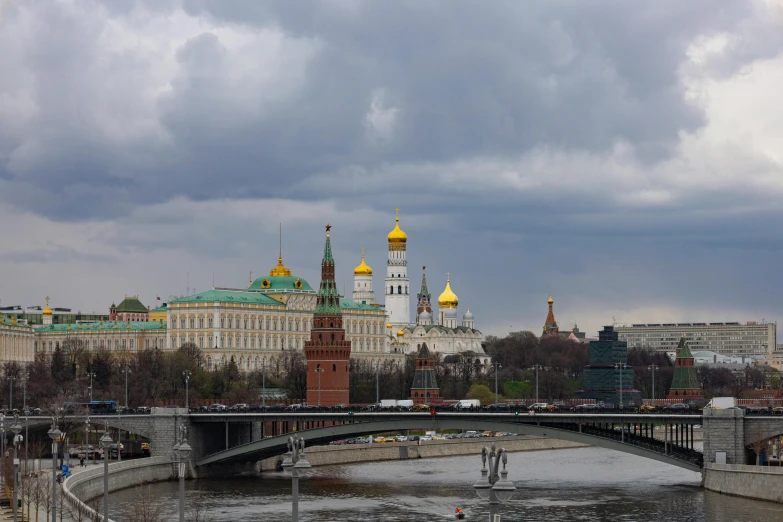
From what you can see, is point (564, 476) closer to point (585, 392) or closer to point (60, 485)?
point (60, 485)

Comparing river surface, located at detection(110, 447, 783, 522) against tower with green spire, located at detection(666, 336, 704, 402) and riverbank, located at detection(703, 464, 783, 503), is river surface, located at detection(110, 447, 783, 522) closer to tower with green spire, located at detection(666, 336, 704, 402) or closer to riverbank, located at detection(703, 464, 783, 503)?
riverbank, located at detection(703, 464, 783, 503)

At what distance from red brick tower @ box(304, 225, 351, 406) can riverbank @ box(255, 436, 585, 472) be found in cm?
1919

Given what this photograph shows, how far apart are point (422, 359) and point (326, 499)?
259 feet

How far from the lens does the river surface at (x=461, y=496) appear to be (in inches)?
3140

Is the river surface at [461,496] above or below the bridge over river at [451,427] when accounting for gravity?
below

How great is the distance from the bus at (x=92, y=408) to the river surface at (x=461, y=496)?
15773 millimetres

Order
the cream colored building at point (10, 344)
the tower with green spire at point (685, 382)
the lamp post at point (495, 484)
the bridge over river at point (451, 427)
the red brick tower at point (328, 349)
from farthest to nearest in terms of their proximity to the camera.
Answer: the cream colored building at point (10, 344) → the tower with green spire at point (685, 382) → the red brick tower at point (328, 349) → the bridge over river at point (451, 427) → the lamp post at point (495, 484)

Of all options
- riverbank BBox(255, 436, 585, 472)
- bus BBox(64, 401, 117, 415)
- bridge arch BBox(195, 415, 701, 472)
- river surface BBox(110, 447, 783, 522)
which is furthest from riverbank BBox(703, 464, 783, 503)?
bus BBox(64, 401, 117, 415)

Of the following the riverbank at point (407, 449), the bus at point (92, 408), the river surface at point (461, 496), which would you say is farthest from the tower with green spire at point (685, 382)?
the bus at point (92, 408)

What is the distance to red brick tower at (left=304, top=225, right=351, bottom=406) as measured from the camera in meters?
156

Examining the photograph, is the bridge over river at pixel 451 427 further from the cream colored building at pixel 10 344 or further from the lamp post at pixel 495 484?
the cream colored building at pixel 10 344

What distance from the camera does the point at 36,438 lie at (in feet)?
379

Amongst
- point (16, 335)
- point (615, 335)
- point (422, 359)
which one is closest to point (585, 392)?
point (615, 335)

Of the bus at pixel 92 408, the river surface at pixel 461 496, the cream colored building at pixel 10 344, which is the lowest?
the river surface at pixel 461 496
